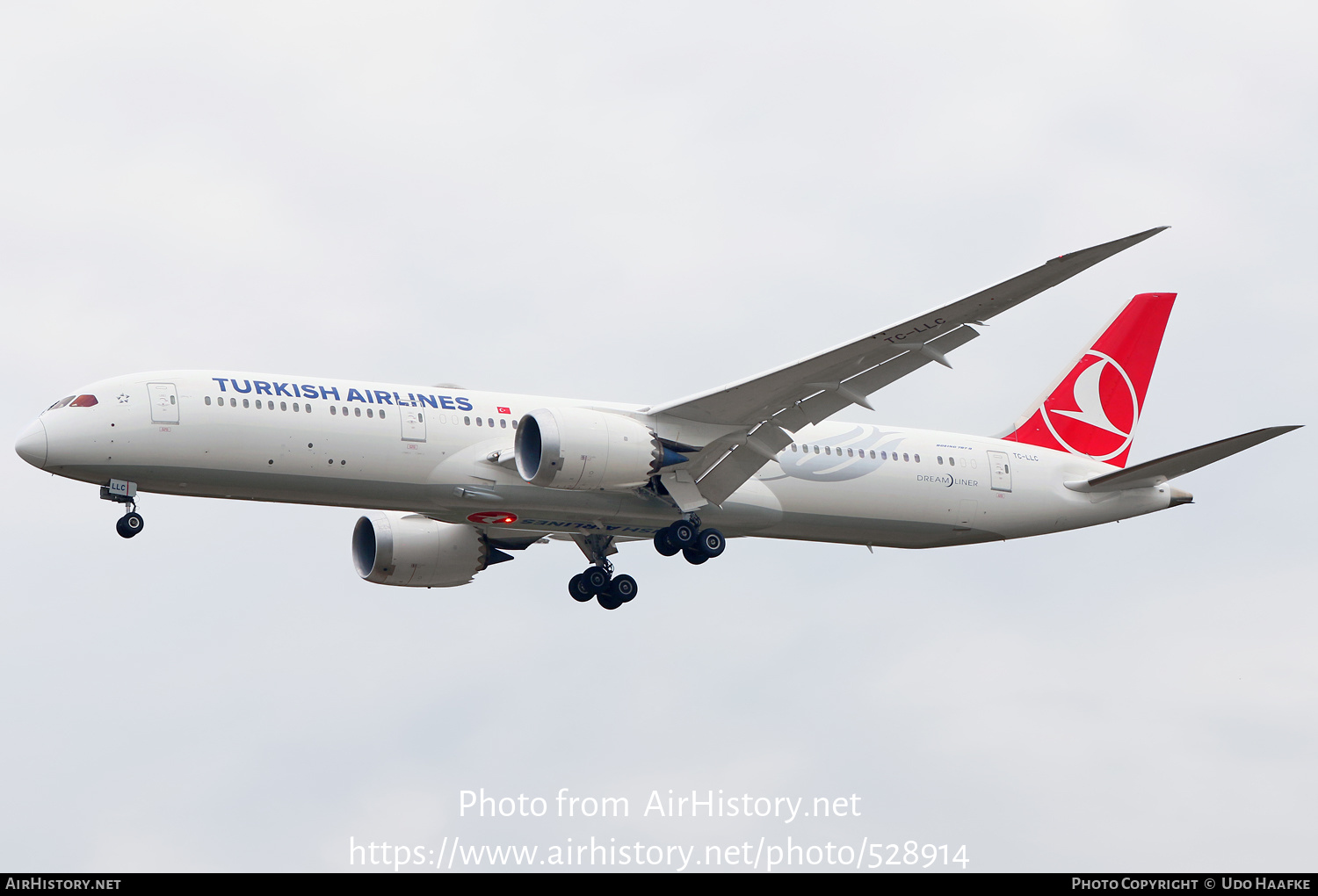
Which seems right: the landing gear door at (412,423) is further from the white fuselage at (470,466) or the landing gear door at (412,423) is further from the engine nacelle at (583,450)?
the engine nacelle at (583,450)

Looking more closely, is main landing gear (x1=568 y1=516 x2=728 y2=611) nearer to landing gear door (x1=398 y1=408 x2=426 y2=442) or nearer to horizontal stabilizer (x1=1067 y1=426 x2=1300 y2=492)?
landing gear door (x1=398 y1=408 x2=426 y2=442)

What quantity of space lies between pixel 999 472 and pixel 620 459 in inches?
429

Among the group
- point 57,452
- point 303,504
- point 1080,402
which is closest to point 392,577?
point 303,504

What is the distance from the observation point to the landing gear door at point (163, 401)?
112 feet

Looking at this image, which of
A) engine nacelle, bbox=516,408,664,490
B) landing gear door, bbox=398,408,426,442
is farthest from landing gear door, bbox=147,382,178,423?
engine nacelle, bbox=516,408,664,490

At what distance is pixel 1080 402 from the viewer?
4469 centimetres

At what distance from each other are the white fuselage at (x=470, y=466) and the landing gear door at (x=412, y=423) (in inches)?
1.3

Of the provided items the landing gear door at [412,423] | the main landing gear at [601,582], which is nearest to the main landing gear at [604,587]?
the main landing gear at [601,582]

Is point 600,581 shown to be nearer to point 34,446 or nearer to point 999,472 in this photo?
point 999,472

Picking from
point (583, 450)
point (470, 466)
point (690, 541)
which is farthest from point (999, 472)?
point (470, 466)

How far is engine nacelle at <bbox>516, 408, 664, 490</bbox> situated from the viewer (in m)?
35.2

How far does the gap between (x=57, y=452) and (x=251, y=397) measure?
3.87 metres

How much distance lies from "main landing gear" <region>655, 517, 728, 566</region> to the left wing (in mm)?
790

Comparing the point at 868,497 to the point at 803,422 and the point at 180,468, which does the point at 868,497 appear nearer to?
the point at 803,422
